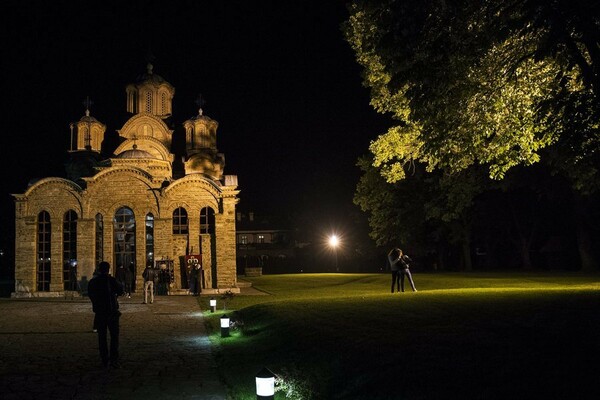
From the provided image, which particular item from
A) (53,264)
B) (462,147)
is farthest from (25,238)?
(462,147)

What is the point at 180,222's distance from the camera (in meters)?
30.8

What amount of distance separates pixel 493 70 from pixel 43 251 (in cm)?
2698

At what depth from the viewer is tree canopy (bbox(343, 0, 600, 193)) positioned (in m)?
9.77

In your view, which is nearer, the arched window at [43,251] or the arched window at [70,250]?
the arched window at [70,250]

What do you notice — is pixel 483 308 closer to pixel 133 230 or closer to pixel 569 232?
pixel 133 230

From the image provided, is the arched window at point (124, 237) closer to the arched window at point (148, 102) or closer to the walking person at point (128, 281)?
the walking person at point (128, 281)

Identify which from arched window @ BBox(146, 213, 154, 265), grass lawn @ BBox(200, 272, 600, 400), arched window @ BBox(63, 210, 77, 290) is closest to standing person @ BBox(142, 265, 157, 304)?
arched window @ BBox(146, 213, 154, 265)

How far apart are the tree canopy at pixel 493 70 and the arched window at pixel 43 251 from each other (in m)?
24.3

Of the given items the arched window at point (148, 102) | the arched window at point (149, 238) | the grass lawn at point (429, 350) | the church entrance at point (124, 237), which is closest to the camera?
the grass lawn at point (429, 350)

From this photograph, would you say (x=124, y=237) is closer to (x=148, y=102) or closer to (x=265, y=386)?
(x=148, y=102)

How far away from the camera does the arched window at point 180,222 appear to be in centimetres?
3080

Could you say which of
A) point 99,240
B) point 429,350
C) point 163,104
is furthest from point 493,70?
point 163,104

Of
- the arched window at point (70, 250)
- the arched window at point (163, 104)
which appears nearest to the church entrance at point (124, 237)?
the arched window at point (70, 250)

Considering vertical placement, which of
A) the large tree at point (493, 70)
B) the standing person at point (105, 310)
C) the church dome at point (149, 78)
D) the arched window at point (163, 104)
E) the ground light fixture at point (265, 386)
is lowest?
the ground light fixture at point (265, 386)
